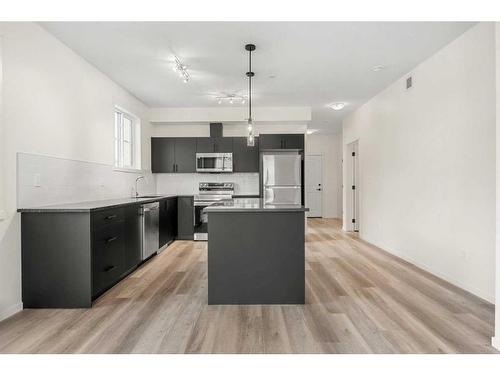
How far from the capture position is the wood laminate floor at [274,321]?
6.75ft

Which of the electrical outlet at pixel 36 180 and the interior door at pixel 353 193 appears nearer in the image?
the electrical outlet at pixel 36 180

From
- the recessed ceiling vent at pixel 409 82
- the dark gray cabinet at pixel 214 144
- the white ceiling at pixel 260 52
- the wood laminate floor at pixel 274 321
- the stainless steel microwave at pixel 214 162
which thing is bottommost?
the wood laminate floor at pixel 274 321

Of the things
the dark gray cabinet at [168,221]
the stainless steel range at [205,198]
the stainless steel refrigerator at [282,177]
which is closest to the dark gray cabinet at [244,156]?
the stainless steel refrigerator at [282,177]

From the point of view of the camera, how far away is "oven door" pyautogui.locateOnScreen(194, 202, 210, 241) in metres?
5.85

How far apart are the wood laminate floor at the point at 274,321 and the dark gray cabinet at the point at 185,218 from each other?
2.26 m

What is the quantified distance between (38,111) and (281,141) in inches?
166

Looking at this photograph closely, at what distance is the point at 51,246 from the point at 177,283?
131 cm

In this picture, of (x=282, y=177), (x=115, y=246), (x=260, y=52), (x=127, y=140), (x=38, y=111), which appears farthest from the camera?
(x=282, y=177)

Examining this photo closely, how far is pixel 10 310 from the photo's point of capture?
2.56 meters

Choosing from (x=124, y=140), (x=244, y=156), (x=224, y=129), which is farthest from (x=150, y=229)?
(x=224, y=129)

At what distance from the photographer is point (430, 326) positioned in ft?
7.63

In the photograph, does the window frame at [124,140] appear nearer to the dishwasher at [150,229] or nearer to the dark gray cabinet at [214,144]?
the dishwasher at [150,229]

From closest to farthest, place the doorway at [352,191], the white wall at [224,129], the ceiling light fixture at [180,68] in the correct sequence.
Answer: the ceiling light fixture at [180,68] < the white wall at [224,129] < the doorway at [352,191]

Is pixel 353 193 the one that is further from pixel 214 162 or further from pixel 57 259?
pixel 57 259
